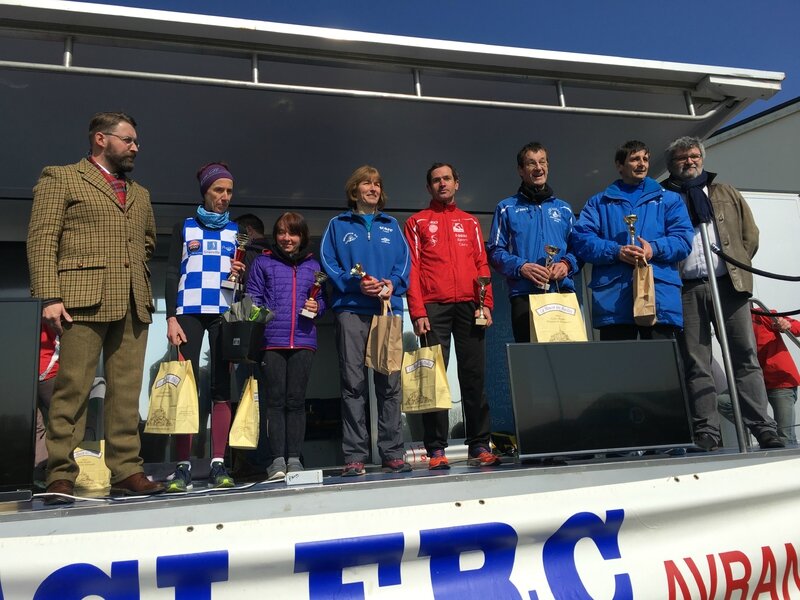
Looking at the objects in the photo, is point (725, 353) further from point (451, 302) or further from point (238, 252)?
point (238, 252)

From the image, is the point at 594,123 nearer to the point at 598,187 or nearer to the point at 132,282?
the point at 598,187

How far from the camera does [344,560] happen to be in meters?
2.17

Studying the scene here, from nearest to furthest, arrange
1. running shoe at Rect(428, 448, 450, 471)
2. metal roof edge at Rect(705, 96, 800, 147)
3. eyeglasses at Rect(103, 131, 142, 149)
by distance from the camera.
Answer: eyeglasses at Rect(103, 131, 142, 149)
running shoe at Rect(428, 448, 450, 471)
metal roof edge at Rect(705, 96, 800, 147)

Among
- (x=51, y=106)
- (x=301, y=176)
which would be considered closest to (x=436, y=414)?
(x=301, y=176)

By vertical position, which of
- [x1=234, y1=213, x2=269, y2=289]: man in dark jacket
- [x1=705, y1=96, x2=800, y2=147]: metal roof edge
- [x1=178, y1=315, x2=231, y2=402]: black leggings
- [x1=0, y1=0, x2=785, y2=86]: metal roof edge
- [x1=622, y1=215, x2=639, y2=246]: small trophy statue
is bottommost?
[x1=178, y1=315, x2=231, y2=402]: black leggings

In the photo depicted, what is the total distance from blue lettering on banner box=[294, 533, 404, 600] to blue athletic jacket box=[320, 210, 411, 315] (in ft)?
4.94

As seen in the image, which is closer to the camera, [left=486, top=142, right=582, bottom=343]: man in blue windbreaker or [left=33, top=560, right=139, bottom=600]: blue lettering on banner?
[left=33, top=560, right=139, bottom=600]: blue lettering on banner

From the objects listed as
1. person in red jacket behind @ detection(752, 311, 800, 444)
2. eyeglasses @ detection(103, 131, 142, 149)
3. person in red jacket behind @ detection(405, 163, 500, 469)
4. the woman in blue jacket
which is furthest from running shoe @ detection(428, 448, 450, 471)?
person in red jacket behind @ detection(752, 311, 800, 444)

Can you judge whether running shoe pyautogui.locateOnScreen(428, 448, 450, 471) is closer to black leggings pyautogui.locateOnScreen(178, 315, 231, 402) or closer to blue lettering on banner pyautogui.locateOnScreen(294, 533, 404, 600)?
blue lettering on banner pyautogui.locateOnScreen(294, 533, 404, 600)

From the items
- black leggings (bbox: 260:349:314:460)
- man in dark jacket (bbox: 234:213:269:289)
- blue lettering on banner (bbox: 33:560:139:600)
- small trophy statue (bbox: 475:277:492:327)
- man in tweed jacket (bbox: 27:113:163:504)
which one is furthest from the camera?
man in dark jacket (bbox: 234:213:269:289)

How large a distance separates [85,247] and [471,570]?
85.1 inches

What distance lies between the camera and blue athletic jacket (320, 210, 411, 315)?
3.47m

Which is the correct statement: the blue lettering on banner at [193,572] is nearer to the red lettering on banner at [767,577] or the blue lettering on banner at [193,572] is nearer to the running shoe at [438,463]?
the running shoe at [438,463]

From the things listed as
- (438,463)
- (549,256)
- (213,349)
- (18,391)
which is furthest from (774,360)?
(18,391)
